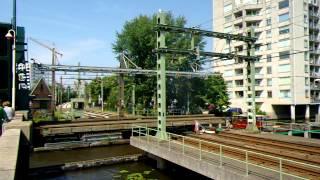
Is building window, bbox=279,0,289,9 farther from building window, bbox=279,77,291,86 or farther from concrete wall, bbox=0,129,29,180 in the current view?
concrete wall, bbox=0,129,29,180

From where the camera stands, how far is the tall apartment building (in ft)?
224

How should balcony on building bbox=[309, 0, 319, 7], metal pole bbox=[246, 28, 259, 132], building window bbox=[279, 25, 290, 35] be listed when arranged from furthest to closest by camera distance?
balcony on building bbox=[309, 0, 319, 7], building window bbox=[279, 25, 290, 35], metal pole bbox=[246, 28, 259, 132]

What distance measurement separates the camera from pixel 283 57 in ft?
228

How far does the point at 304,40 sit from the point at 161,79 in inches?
2259

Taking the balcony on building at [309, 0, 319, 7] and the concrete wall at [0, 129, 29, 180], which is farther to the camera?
the balcony on building at [309, 0, 319, 7]

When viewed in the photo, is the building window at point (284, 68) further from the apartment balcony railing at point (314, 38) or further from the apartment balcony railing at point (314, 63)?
the apartment balcony railing at point (314, 38)

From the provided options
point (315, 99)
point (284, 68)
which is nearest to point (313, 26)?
point (284, 68)

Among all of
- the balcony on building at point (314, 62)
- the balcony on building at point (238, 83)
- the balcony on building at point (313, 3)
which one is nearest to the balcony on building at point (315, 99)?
the balcony on building at point (314, 62)

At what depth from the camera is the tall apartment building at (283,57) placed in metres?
68.1

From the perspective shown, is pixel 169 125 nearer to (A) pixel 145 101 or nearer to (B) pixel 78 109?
(A) pixel 145 101

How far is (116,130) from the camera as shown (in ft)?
96.3

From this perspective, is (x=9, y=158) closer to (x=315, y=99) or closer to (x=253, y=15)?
(x=315, y=99)

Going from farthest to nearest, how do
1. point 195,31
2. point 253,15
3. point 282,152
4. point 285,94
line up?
point 253,15, point 285,94, point 195,31, point 282,152

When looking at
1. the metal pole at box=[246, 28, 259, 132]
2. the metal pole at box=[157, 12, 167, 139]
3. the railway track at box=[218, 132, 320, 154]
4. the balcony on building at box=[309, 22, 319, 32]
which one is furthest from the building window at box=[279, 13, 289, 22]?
the metal pole at box=[157, 12, 167, 139]
